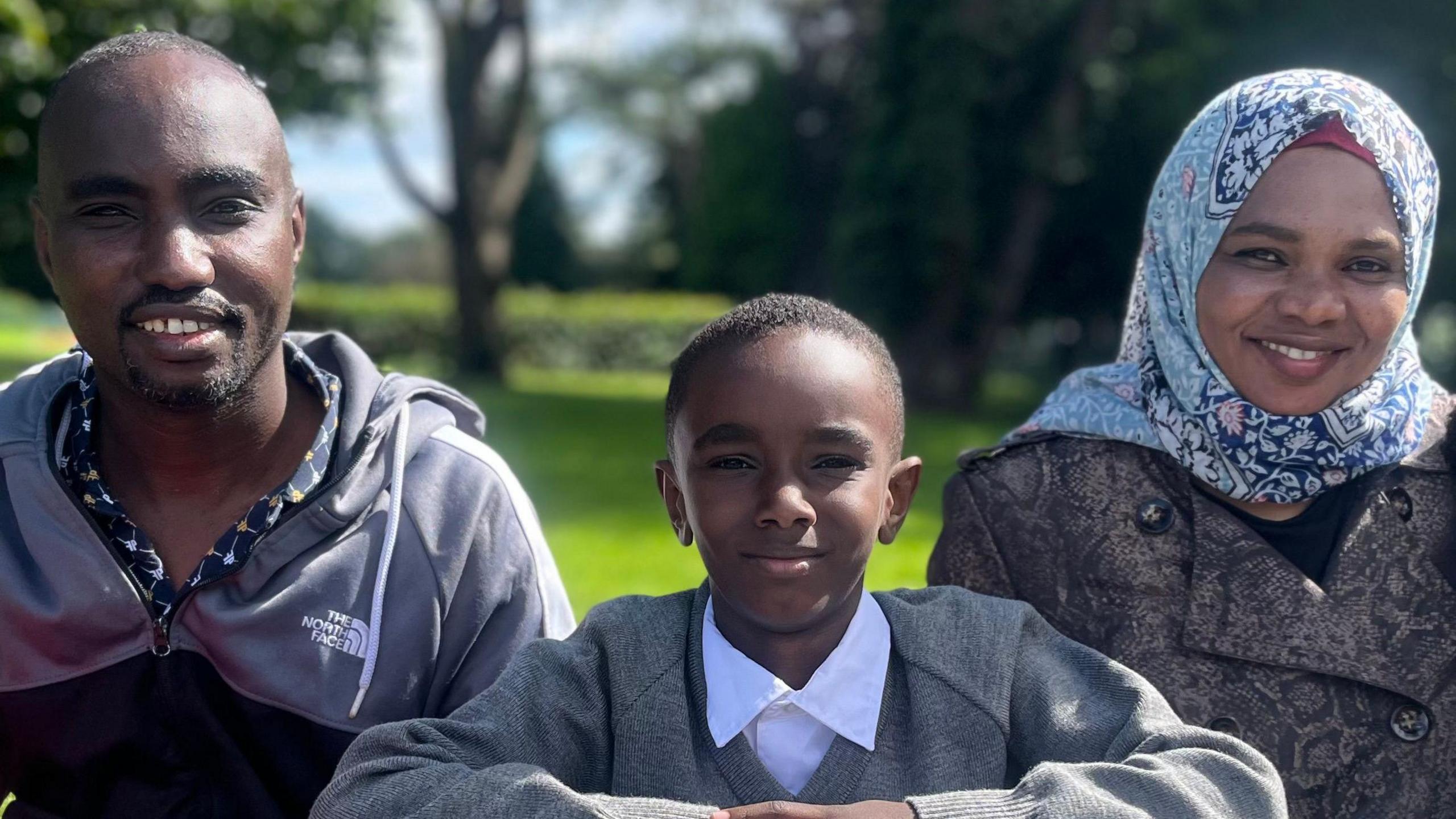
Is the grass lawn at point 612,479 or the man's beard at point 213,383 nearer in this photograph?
the man's beard at point 213,383


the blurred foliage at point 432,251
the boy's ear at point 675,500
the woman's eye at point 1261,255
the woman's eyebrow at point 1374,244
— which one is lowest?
the boy's ear at point 675,500

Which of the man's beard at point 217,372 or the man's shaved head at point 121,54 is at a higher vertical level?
the man's shaved head at point 121,54

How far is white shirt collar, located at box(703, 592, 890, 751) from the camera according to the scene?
7.43 ft

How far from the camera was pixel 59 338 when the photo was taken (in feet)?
132

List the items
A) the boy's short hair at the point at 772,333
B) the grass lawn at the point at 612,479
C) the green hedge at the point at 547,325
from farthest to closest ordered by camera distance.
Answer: the green hedge at the point at 547,325 < the grass lawn at the point at 612,479 < the boy's short hair at the point at 772,333

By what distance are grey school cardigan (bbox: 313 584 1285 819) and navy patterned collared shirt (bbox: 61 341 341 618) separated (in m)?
0.58

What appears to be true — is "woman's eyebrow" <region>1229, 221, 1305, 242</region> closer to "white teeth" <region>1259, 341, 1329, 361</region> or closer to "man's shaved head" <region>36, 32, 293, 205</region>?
"white teeth" <region>1259, 341, 1329, 361</region>

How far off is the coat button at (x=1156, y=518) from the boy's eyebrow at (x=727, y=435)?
101 centimetres

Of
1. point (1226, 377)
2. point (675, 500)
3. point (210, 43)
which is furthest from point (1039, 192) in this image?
point (675, 500)

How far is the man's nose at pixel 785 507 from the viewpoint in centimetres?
220

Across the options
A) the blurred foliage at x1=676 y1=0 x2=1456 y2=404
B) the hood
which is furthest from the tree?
the hood

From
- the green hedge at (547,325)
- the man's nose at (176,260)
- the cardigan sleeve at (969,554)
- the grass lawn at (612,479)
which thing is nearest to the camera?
the man's nose at (176,260)

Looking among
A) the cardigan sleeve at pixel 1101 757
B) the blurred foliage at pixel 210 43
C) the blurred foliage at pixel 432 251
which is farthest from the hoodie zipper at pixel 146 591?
the blurred foliage at pixel 432 251

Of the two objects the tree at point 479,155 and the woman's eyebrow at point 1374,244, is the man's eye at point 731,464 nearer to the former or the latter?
the woman's eyebrow at point 1374,244
